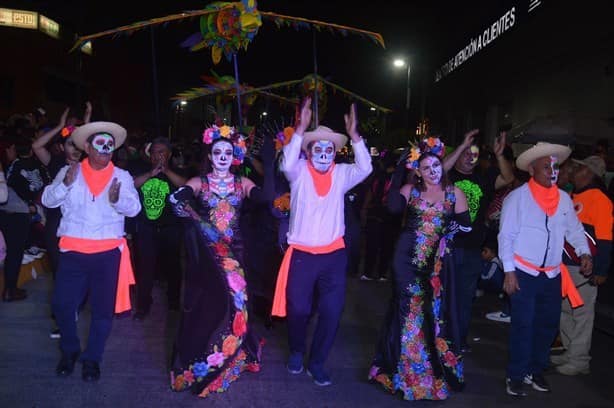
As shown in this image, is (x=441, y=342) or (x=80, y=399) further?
(x=441, y=342)

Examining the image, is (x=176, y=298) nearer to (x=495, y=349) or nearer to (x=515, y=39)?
(x=495, y=349)

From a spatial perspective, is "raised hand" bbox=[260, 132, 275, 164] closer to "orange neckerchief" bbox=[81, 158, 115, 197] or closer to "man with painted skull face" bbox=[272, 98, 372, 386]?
"man with painted skull face" bbox=[272, 98, 372, 386]

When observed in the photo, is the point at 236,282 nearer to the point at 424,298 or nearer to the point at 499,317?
the point at 424,298

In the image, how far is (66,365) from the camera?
5.19 m

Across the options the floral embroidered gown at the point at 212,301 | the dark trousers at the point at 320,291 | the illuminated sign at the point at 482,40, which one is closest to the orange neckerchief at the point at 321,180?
the dark trousers at the point at 320,291

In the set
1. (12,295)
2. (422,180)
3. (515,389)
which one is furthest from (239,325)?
(12,295)

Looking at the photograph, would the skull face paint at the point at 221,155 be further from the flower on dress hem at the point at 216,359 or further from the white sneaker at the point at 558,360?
the white sneaker at the point at 558,360

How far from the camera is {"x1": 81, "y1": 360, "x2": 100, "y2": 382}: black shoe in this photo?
504 cm

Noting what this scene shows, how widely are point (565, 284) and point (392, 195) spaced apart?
1.64 m

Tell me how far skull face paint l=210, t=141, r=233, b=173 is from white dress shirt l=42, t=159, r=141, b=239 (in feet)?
2.53

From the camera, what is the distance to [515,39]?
64.3ft

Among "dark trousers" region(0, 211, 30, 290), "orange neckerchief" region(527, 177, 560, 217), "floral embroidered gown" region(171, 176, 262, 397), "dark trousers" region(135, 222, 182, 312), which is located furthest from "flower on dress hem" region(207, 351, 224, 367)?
"dark trousers" region(0, 211, 30, 290)

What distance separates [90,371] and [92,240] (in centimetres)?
107

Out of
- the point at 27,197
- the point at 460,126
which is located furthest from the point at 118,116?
the point at 27,197
